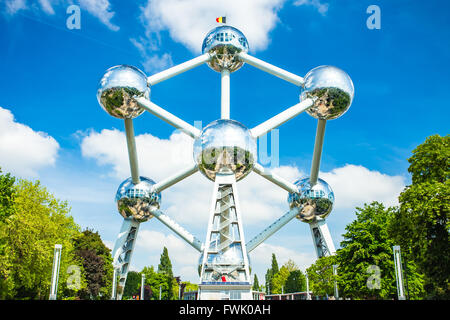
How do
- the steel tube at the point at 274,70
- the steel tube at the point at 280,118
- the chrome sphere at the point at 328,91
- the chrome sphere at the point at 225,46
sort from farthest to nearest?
the chrome sphere at the point at 225,46, the steel tube at the point at 274,70, the chrome sphere at the point at 328,91, the steel tube at the point at 280,118

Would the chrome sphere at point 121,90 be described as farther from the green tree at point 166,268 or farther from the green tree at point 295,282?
the green tree at point 166,268

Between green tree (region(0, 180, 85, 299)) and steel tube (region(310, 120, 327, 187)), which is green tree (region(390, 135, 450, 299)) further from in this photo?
green tree (region(0, 180, 85, 299))

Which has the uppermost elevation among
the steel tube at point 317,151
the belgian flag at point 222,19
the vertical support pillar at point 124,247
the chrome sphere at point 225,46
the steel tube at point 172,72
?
the belgian flag at point 222,19

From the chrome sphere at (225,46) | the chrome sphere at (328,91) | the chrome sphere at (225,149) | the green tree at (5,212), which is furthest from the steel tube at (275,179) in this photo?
the green tree at (5,212)

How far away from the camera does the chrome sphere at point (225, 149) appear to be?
1409 cm

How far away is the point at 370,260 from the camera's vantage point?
18.6m

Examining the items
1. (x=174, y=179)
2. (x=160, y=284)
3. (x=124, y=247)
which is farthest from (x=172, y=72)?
(x=160, y=284)

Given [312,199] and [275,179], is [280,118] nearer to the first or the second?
[275,179]

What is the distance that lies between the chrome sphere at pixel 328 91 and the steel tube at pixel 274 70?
56 cm

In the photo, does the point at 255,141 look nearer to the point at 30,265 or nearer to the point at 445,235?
the point at 445,235

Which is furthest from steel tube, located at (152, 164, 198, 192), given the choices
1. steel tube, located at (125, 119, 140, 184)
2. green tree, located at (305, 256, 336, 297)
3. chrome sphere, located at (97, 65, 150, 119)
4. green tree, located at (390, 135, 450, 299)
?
green tree, located at (390, 135, 450, 299)

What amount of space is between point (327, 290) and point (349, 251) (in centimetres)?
494

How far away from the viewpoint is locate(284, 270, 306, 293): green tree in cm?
4984
